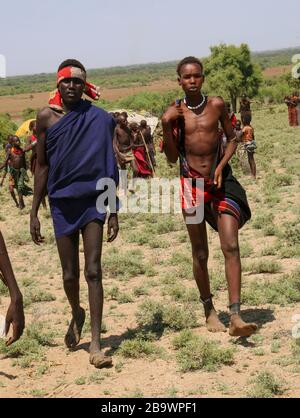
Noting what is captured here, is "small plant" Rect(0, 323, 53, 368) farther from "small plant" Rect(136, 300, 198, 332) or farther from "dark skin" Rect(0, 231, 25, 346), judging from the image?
"dark skin" Rect(0, 231, 25, 346)

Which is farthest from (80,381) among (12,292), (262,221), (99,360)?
(262,221)

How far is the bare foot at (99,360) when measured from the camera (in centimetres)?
500

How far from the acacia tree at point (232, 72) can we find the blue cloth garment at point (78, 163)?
4746 centimetres

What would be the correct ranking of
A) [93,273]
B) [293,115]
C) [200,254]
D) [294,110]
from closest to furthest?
[93,273] → [200,254] → [294,110] → [293,115]

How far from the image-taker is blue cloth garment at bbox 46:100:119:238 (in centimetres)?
511

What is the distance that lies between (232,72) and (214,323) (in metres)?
48.7

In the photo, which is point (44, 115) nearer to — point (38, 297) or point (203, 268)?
point (203, 268)

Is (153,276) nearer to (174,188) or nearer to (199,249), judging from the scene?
(199,249)

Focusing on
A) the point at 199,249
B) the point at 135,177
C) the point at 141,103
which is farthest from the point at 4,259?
the point at 141,103

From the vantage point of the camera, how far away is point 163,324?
19.5ft

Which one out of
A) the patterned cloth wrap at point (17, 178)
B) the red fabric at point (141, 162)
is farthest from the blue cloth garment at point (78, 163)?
the red fabric at point (141, 162)

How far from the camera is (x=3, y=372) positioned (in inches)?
202

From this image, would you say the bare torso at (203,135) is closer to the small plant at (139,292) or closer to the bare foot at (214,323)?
the bare foot at (214,323)

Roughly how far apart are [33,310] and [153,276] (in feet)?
5.22
